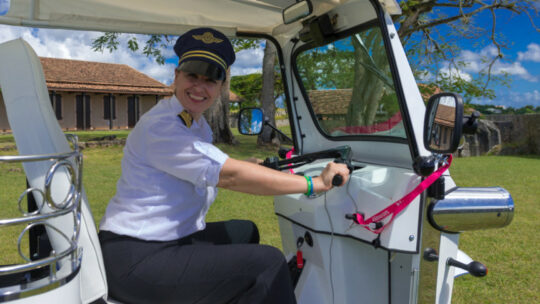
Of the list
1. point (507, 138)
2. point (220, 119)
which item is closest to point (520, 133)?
point (507, 138)

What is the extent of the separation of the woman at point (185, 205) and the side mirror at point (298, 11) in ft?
1.55

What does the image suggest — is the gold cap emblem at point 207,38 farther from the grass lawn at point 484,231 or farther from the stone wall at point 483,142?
the stone wall at point 483,142

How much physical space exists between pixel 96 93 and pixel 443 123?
30.0m

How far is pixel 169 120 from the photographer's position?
184 centimetres

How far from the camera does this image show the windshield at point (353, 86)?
212cm

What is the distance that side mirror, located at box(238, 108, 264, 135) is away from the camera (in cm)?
289

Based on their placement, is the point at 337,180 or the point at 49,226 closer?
the point at 49,226

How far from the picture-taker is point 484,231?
5871 millimetres

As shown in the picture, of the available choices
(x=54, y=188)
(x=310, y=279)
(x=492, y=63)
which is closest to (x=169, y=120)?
(x=54, y=188)

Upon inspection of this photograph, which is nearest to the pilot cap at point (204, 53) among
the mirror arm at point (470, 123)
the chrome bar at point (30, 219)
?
the chrome bar at point (30, 219)

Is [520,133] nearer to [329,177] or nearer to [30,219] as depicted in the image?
[329,177]

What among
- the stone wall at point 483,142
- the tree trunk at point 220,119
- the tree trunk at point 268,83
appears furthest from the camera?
the stone wall at point 483,142

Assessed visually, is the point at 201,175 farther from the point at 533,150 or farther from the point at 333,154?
the point at 533,150

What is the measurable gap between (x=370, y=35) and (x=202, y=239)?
1371mm
